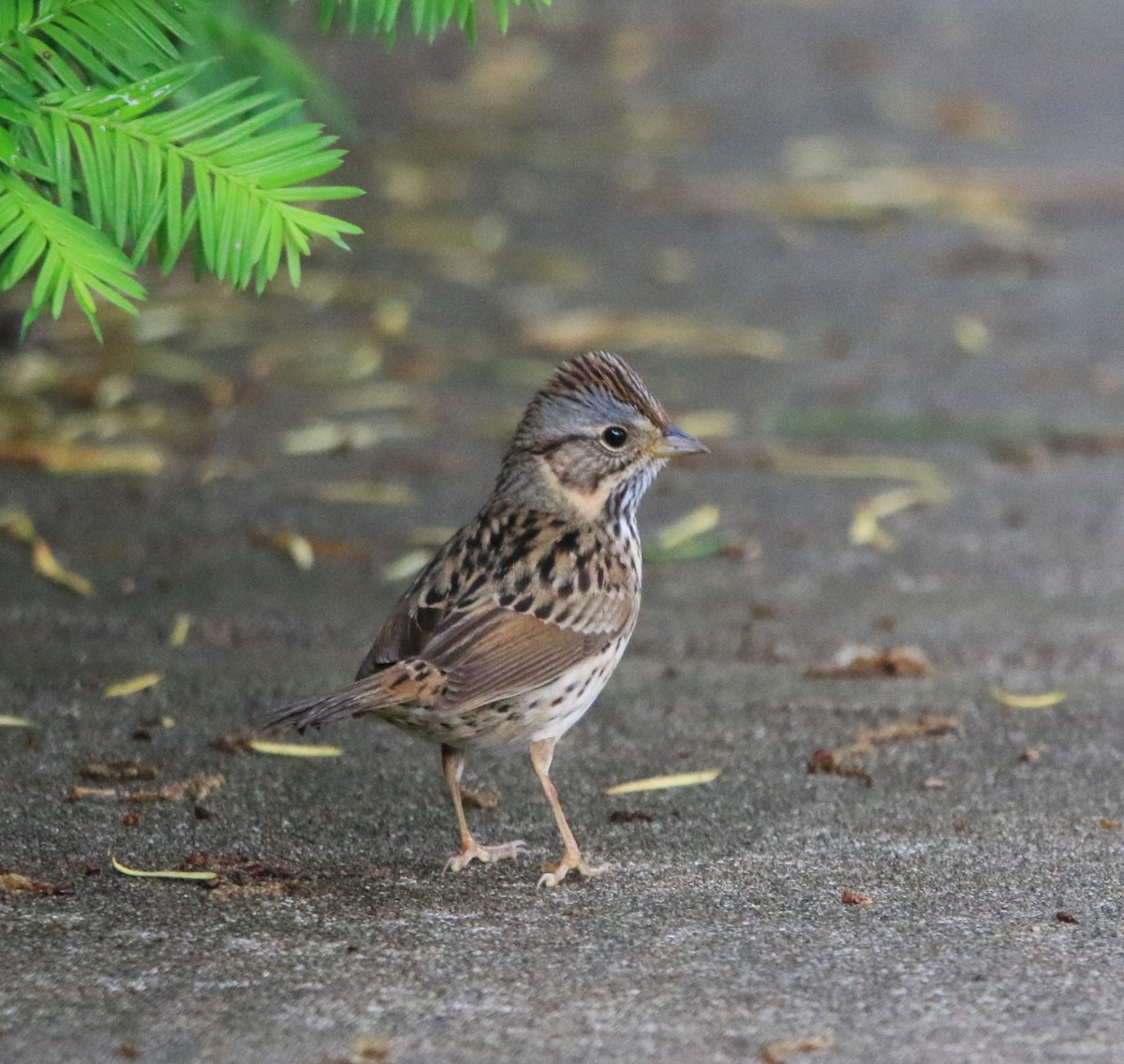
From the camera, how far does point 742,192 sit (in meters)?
11.6

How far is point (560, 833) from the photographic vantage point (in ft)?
15.3

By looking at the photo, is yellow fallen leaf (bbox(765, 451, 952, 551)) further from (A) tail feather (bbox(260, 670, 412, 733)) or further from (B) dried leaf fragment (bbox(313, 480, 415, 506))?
(A) tail feather (bbox(260, 670, 412, 733))

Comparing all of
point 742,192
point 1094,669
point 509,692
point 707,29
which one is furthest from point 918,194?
point 509,692

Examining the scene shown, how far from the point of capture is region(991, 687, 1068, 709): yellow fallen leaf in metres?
5.66

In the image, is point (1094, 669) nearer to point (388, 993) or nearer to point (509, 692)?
point (509, 692)

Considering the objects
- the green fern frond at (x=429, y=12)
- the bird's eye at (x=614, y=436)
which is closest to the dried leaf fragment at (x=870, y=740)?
the bird's eye at (x=614, y=436)

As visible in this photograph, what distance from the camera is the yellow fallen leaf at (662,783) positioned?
5114mm

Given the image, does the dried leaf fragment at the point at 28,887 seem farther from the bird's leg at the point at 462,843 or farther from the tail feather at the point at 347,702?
the bird's leg at the point at 462,843

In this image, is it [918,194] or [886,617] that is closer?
[886,617]

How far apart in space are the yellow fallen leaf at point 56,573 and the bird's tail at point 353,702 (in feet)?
6.53

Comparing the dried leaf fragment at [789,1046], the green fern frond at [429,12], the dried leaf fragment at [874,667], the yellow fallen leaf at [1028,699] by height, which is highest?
the green fern frond at [429,12]

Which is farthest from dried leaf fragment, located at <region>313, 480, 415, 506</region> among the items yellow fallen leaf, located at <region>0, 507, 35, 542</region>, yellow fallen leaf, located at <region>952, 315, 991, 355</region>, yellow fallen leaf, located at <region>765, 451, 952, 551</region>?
yellow fallen leaf, located at <region>952, 315, 991, 355</region>

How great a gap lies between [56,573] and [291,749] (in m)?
1.47

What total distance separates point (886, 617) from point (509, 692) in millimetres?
2110
